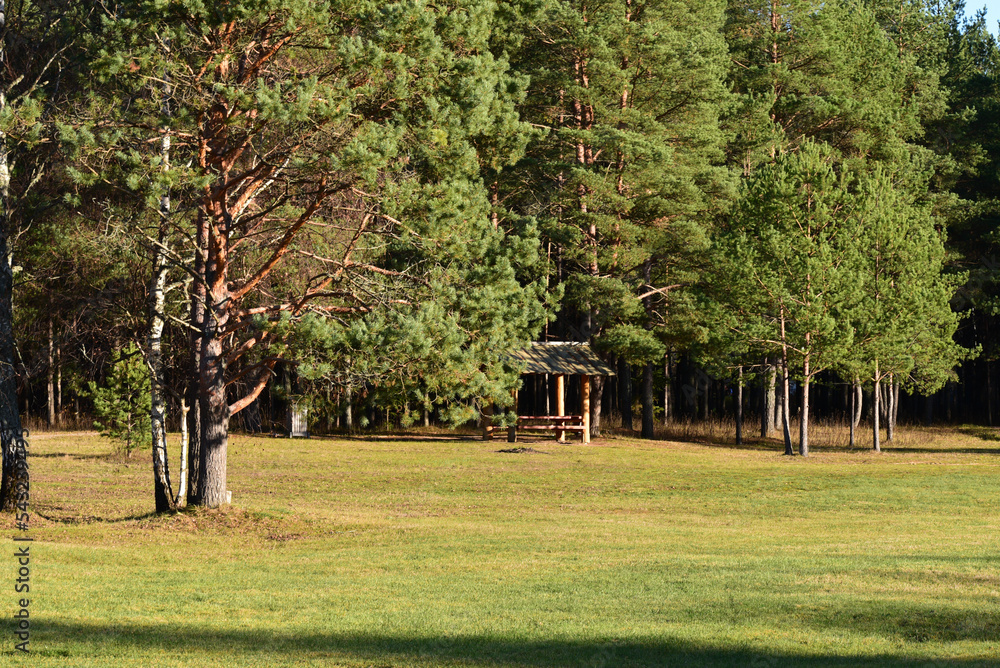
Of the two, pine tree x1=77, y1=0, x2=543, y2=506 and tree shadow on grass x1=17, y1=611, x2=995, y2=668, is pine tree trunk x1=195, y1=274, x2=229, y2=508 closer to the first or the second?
pine tree x1=77, y1=0, x2=543, y2=506

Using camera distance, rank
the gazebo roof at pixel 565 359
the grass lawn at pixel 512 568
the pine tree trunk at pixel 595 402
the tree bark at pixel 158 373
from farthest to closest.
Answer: the pine tree trunk at pixel 595 402 → the gazebo roof at pixel 565 359 → the tree bark at pixel 158 373 → the grass lawn at pixel 512 568

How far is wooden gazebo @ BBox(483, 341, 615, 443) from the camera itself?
135ft

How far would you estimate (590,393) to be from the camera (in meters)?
45.2

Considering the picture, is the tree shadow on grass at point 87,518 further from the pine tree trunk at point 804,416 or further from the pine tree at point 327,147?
the pine tree trunk at point 804,416

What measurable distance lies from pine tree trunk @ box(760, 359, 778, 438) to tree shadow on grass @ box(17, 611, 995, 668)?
1357 inches

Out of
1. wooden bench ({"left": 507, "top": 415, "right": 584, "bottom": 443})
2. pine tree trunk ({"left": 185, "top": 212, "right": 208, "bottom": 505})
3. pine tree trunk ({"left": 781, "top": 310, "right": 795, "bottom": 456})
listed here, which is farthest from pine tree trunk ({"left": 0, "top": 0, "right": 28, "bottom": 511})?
pine tree trunk ({"left": 781, "top": 310, "right": 795, "bottom": 456})

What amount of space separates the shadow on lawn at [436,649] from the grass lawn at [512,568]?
3 cm

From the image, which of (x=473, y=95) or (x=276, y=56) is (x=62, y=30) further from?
(x=473, y=95)

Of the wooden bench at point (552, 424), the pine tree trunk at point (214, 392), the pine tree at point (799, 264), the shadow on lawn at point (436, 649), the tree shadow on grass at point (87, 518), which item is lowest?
the tree shadow on grass at point (87, 518)

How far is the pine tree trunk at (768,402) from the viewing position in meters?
43.3

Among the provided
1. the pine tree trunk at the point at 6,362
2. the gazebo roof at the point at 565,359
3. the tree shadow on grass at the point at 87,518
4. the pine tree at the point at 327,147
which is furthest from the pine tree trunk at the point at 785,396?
the pine tree trunk at the point at 6,362

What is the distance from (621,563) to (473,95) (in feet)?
24.3

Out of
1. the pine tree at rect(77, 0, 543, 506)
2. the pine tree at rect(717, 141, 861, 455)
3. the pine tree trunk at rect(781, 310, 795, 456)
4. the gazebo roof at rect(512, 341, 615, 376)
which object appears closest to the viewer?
the pine tree at rect(77, 0, 543, 506)

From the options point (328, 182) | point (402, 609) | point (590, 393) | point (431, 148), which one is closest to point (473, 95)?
point (431, 148)
